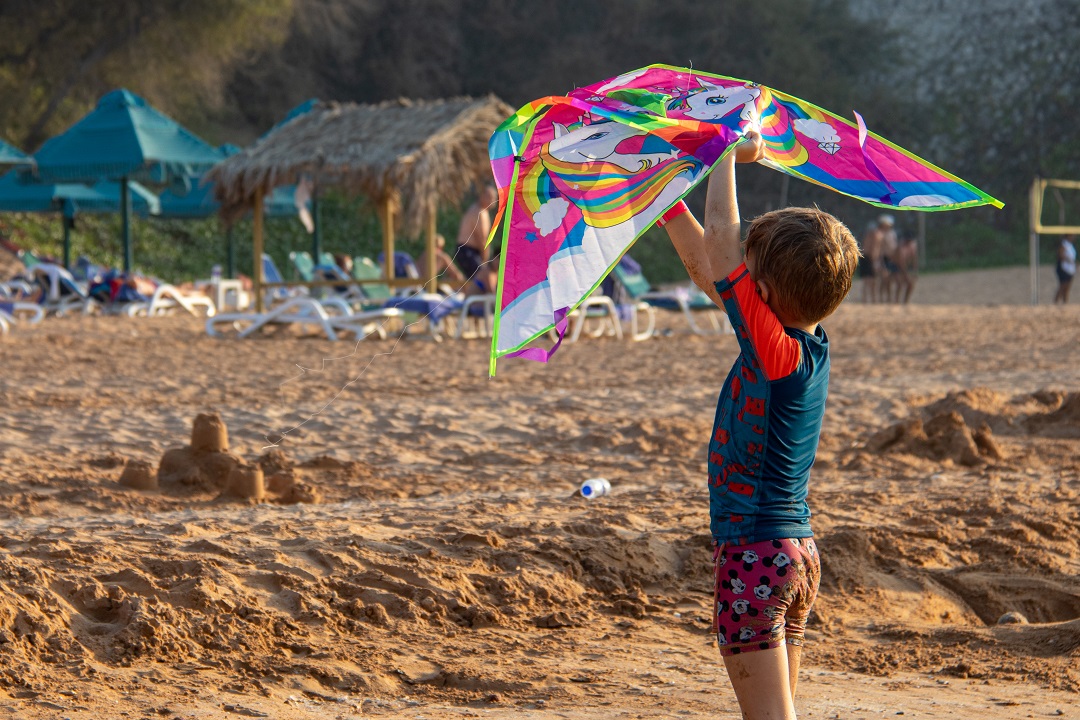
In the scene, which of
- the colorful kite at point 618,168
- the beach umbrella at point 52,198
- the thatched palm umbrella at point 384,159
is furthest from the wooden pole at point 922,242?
the colorful kite at point 618,168

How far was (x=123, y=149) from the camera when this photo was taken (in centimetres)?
1806

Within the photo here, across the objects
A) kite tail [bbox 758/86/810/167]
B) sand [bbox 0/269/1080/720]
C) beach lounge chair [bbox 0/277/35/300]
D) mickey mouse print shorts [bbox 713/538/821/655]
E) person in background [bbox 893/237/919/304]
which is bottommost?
sand [bbox 0/269/1080/720]

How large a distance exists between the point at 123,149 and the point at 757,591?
17397 millimetres

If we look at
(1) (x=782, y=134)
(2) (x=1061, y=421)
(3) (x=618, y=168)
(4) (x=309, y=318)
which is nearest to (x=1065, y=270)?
(4) (x=309, y=318)

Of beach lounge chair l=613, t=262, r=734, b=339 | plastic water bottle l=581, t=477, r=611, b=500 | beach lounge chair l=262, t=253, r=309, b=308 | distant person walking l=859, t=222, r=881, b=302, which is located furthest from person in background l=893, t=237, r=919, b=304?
plastic water bottle l=581, t=477, r=611, b=500

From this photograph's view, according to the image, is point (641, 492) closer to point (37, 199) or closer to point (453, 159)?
point (453, 159)

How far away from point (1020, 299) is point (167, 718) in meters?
24.8

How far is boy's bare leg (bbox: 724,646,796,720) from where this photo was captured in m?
2.33

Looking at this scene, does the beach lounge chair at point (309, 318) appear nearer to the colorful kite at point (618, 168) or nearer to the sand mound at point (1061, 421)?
the sand mound at point (1061, 421)

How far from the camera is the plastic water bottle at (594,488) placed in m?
5.39

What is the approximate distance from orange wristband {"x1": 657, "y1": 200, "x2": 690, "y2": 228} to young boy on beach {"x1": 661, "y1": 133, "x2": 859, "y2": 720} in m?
0.12

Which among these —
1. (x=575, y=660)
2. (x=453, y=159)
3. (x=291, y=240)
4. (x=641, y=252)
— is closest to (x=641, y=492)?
(x=575, y=660)

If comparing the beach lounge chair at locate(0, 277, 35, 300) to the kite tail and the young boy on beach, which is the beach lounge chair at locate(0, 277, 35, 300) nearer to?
the kite tail

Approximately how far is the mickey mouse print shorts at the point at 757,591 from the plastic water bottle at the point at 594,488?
9.87 ft
